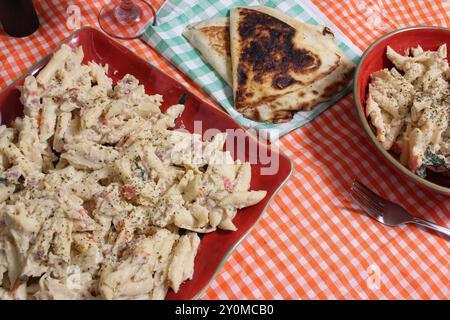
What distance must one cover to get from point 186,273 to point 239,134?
0.57m

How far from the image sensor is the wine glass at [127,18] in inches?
89.4

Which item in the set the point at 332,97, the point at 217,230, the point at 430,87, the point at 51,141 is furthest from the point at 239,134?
the point at 430,87

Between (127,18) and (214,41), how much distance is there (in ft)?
1.59

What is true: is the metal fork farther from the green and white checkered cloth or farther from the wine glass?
the wine glass

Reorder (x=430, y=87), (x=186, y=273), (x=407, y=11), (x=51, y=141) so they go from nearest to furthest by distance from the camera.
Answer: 1. (x=186, y=273)
2. (x=51, y=141)
3. (x=430, y=87)
4. (x=407, y=11)

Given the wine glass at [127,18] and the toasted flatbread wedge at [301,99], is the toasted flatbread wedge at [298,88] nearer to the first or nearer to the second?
the toasted flatbread wedge at [301,99]

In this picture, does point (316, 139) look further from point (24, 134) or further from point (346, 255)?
point (24, 134)

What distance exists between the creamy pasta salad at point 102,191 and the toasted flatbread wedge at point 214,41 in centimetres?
37

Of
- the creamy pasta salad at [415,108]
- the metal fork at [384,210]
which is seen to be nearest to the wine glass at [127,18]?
the creamy pasta salad at [415,108]

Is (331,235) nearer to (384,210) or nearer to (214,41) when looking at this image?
(384,210)

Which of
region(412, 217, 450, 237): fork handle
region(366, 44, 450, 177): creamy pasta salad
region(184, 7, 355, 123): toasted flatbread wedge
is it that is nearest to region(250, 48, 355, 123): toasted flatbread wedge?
region(184, 7, 355, 123): toasted flatbread wedge

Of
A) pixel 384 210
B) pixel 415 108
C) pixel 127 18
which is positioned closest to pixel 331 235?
pixel 384 210

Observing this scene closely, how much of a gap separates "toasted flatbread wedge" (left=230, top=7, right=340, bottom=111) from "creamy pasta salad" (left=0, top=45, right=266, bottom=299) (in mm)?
338

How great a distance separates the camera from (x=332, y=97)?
206 centimetres
